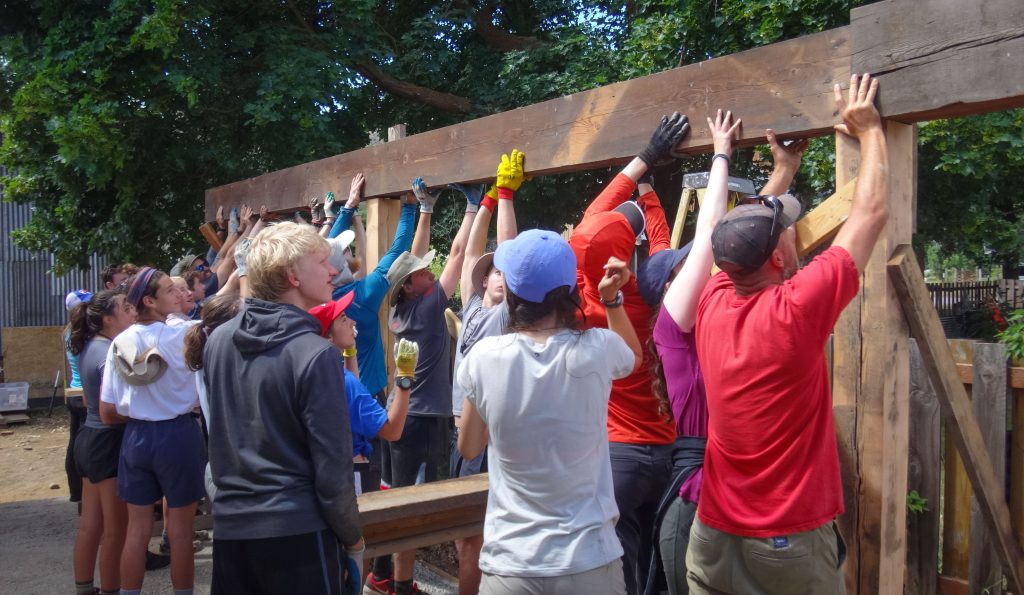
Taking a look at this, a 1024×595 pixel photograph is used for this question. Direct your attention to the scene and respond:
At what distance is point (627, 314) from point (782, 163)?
2.69 feet

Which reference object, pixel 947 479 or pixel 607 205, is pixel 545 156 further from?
pixel 947 479

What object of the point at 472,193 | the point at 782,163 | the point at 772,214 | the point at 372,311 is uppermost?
the point at 472,193

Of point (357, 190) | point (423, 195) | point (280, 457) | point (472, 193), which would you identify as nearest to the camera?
point (280, 457)

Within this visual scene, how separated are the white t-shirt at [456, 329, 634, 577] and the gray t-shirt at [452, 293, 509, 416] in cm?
131

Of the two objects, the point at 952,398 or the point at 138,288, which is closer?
the point at 952,398

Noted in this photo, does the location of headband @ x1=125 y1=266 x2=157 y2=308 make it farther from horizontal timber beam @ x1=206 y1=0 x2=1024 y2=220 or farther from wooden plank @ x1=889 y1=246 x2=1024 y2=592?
wooden plank @ x1=889 y1=246 x2=1024 y2=592

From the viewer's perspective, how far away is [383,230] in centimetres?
574

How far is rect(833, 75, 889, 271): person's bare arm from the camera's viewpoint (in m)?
2.28

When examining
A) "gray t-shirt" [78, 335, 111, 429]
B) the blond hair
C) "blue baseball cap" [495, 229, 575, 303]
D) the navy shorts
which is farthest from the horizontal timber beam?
"gray t-shirt" [78, 335, 111, 429]

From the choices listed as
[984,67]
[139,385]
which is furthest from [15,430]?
[984,67]

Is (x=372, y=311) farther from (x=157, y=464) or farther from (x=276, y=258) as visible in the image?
(x=276, y=258)

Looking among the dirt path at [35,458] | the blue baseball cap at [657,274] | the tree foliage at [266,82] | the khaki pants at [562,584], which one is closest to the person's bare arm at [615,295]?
the blue baseball cap at [657,274]

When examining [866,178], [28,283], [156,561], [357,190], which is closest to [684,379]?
[866,178]

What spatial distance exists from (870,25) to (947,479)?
2205mm
